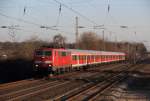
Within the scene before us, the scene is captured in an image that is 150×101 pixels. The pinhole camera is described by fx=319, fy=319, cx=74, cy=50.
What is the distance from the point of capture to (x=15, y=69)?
132 feet

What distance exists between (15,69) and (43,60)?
10.6 metres

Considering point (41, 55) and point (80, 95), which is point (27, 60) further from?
point (80, 95)

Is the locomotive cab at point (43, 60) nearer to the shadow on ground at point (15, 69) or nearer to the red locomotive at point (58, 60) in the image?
the red locomotive at point (58, 60)

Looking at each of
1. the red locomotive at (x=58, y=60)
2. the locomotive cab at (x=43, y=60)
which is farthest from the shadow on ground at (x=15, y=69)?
the locomotive cab at (x=43, y=60)

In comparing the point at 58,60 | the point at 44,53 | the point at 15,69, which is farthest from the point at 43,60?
the point at 15,69

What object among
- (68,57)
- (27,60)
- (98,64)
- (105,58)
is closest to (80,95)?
(68,57)

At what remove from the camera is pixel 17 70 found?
4000 cm

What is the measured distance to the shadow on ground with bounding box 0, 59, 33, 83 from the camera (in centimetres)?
3616

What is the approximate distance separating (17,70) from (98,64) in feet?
67.4

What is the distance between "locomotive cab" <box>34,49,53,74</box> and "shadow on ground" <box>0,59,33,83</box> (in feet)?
16.3

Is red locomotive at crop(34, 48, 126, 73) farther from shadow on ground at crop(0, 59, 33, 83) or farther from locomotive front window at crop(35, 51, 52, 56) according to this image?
shadow on ground at crop(0, 59, 33, 83)

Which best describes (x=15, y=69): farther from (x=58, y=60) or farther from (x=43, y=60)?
(x=43, y=60)

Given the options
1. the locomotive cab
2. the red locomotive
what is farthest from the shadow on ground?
the locomotive cab

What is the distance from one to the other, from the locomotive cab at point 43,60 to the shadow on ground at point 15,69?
4972 millimetres
